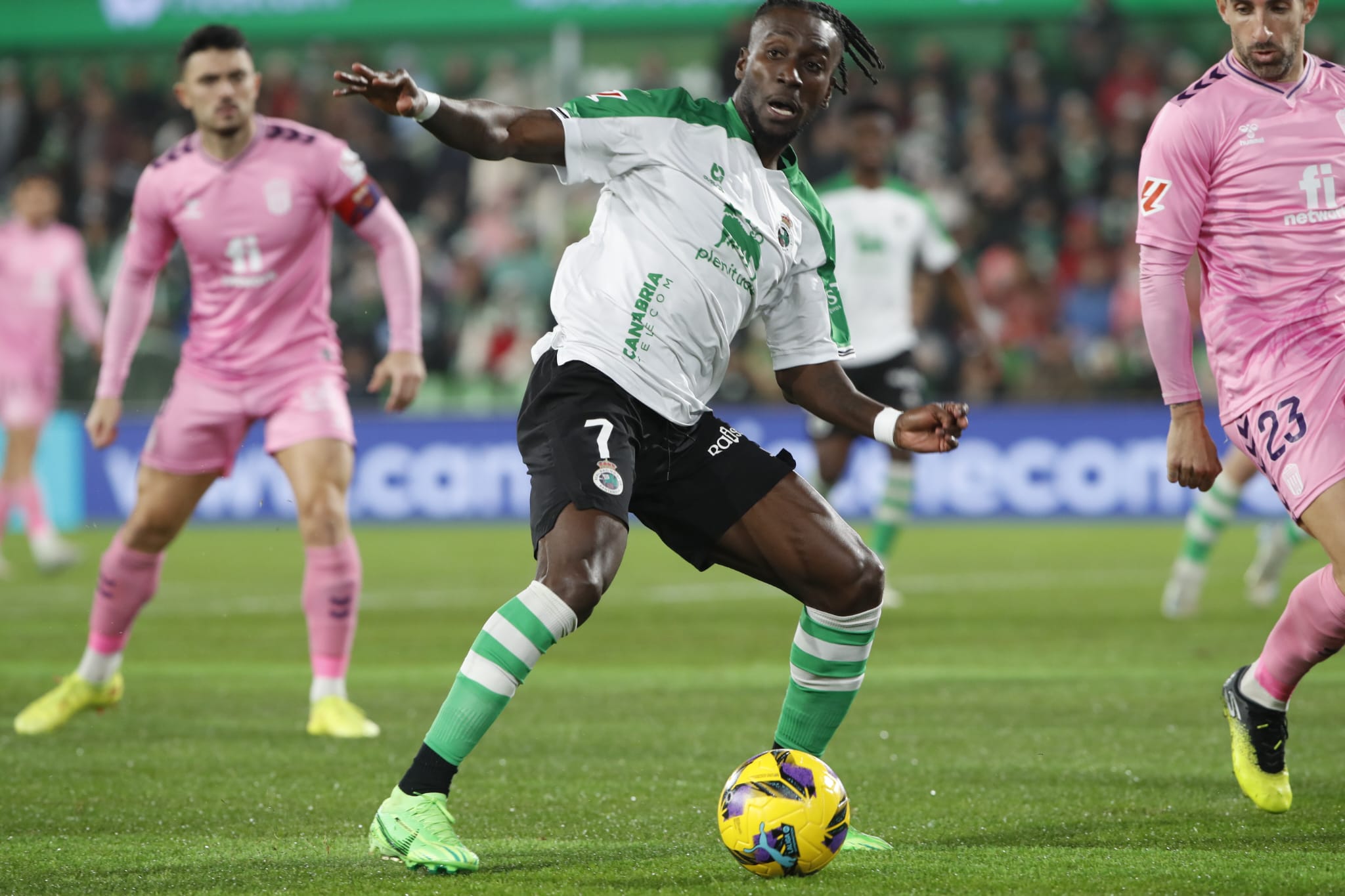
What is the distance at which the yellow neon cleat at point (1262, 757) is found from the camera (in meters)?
4.95

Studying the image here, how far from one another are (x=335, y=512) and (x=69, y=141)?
16584 millimetres

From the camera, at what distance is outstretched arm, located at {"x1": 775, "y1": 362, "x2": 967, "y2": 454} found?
439 cm

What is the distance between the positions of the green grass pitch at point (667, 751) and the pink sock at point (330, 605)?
0.99 feet

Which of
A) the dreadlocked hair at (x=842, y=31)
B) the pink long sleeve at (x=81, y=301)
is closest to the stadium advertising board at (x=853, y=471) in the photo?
the pink long sleeve at (x=81, y=301)

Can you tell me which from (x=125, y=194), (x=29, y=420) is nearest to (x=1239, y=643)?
(x=29, y=420)

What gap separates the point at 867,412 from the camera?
4.73 m

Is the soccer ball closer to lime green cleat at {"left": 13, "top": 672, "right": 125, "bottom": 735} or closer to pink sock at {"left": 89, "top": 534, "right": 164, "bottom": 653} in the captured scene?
pink sock at {"left": 89, "top": 534, "right": 164, "bottom": 653}

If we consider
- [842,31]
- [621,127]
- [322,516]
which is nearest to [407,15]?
[322,516]

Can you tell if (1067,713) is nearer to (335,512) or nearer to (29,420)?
(335,512)

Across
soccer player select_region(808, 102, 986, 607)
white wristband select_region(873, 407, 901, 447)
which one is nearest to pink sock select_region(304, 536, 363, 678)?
white wristband select_region(873, 407, 901, 447)

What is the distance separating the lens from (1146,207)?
4.83 meters

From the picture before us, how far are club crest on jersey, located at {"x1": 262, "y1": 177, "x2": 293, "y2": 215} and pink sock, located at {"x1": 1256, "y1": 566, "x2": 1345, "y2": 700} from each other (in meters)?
3.94

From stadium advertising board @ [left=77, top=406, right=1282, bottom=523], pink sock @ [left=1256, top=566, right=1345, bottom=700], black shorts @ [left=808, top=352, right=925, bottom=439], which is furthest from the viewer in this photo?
stadium advertising board @ [left=77, top=406, right=1282, bottom=523]

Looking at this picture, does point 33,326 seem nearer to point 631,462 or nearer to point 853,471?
point 853,471
